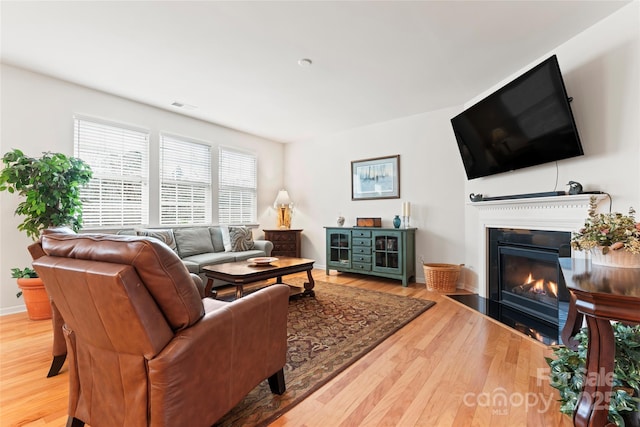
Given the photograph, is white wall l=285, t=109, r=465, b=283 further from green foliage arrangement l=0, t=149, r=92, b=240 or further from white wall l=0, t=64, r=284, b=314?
green foliage arrangement l=0, t=149, r=92, b=240

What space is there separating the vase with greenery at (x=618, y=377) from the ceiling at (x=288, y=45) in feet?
7.40

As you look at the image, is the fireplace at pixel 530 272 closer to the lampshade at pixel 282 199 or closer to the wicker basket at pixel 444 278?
the wicker basket at pixel 444 278

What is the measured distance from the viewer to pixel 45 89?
10.5ft

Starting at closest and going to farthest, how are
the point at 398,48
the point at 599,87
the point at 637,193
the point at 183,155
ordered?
1. the point at 637,193
2. the point at 599,87
3. the point at 398,48
4. the point at 183,155

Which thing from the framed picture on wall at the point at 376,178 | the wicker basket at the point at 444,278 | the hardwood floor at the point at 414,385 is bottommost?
the hardwood floor at the point at 414,385

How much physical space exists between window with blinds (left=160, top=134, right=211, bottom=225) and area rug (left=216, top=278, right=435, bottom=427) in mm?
2359

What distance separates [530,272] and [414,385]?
207 centimetres

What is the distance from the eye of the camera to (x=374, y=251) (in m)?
4.39

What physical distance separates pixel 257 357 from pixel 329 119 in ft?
12.7

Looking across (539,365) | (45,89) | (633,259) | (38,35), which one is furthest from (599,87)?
(45,89)

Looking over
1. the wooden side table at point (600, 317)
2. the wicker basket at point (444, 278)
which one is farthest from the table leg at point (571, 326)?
the wicker basket at point (444, 278)

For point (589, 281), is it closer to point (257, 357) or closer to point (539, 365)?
point (539, 365)

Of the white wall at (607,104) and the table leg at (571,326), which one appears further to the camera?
the white wall at (607,104)

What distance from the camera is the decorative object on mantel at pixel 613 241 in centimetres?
152
